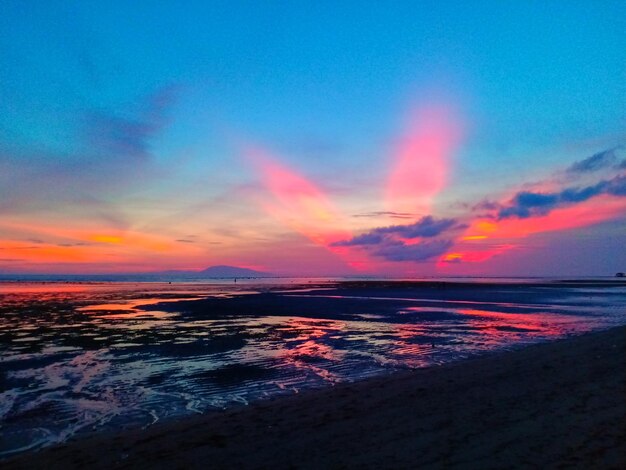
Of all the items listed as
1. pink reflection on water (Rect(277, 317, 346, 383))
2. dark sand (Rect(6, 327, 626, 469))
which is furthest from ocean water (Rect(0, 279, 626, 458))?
dark sand (Rect(6, 327, 626, 469))

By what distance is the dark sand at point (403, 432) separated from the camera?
22.2 ft

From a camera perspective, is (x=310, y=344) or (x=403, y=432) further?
(x=310, y=344)

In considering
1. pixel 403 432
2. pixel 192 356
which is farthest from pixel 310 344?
pixel 403 432

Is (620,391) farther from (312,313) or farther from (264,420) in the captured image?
(312,313)

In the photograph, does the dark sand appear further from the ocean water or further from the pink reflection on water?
the pink reflection on water

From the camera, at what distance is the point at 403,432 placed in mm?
A: 7918

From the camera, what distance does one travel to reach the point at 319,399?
10.8m

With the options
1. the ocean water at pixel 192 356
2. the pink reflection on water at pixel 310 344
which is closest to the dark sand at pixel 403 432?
the ocean water at pixel 192 356

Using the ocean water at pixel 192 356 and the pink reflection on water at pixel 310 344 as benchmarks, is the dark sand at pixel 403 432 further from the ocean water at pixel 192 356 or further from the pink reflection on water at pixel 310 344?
the pink reflection on water at pixel 310 344

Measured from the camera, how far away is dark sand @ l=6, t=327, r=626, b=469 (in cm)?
677

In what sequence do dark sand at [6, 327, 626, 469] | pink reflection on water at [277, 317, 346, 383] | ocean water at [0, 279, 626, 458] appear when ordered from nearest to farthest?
dark sand at [6, 327, 626, 469]
ocean water at [0, 279, 626, 458]
pink reflection on water at [277, 317, 346, 383]

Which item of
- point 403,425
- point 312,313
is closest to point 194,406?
point 403,425

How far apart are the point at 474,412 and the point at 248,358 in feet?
33.3

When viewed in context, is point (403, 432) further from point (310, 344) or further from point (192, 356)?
point (310, 344)
